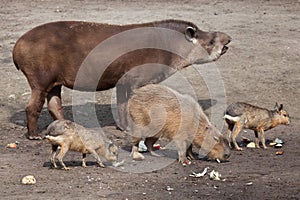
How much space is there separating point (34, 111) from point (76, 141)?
7.14 ft

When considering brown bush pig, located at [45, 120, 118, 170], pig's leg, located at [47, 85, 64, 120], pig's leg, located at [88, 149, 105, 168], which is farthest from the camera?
pig's leg, located at [47, 85, 64, 120]

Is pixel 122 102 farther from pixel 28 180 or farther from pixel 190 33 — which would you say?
pixel 28 180

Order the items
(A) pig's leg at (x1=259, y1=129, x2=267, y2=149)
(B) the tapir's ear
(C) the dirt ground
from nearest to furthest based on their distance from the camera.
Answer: (C) the dirt ground, (A) pig's leg at (x1=259, y1=129, x2=267, y2=149), (B) the tapir's ear

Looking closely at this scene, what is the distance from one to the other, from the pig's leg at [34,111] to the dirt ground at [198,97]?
167mm

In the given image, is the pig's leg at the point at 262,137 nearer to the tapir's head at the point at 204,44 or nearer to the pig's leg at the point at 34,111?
the tapir's head at the point at 204,44

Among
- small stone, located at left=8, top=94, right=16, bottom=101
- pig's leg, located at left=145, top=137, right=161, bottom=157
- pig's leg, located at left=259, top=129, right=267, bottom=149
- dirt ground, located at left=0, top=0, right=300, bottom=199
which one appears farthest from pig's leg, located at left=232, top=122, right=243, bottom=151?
small stone, located at left=8, top=94, right=16, bottom=101

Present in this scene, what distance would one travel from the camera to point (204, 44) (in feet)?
42.3

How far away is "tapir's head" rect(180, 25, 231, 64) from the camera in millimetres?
12742

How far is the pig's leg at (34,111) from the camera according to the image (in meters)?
11.8

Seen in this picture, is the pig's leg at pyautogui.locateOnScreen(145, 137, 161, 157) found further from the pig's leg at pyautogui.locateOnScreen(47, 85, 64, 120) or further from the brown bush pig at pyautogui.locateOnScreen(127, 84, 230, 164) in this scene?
the pig's leg at pyautogui.locateOnScreen(47, 85, 64, 120)

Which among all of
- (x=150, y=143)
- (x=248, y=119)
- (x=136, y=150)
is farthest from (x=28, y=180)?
(x=248, y=119)

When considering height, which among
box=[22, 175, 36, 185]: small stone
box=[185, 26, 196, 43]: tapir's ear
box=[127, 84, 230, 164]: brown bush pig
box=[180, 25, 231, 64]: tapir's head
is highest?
box=[185, 26, 196, 43]: tapir's ear

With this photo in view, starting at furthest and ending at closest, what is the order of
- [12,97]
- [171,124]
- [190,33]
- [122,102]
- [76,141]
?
[12,97] < [190,33] < [122,102] < [171,124] < [76,141]

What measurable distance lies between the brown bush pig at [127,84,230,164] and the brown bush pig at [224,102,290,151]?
2.05 feet
